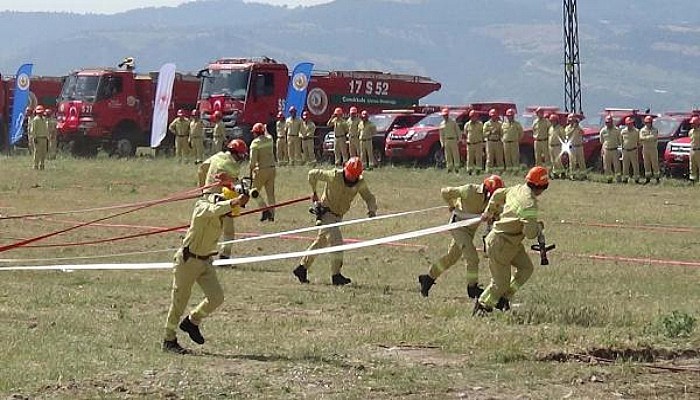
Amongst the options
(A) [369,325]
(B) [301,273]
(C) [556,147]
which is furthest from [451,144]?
(A) [369,325]

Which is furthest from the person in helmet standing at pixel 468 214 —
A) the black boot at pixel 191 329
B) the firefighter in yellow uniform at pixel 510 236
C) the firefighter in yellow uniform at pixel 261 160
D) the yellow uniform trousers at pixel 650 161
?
the yellow uniform trousers at pixel 650 161

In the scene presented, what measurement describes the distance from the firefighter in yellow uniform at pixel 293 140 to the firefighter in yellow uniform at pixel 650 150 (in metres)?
8.96

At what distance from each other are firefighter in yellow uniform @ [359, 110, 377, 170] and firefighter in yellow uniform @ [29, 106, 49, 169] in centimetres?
757

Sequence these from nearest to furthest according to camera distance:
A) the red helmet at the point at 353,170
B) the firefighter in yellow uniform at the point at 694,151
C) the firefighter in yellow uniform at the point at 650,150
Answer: the red helmet at the point at 353,170
the firefighter in yellow uniform at the point at 694,151
the firefighter in yellow uniform at the point at 650,150

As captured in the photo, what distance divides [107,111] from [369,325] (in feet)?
96.5

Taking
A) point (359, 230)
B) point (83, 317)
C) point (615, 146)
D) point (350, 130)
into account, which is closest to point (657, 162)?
point (615, 146)

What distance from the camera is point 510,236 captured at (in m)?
13.0

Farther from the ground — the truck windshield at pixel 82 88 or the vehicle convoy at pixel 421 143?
the truck windshield at pixel 82 88

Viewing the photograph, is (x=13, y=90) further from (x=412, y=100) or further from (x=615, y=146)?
(x=615, y=146)

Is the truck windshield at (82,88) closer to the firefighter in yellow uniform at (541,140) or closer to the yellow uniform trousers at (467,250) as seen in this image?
the firefighter in yellow uniform at (541,140)

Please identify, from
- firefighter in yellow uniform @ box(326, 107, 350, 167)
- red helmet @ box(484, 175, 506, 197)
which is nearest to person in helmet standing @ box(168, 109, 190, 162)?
firefighter in yellow uniform @ box(326, 107, 350, 167)

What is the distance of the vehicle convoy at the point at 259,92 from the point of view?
38.8m

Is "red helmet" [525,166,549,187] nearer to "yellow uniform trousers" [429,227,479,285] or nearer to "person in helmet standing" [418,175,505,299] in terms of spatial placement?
"person in helmet standing" [418,175,505,299]

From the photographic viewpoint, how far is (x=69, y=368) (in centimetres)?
1030
